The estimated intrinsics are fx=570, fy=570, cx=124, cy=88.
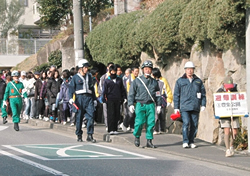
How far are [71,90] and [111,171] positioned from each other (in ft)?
17.4

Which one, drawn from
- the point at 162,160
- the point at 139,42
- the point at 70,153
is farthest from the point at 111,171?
the point at 139,42

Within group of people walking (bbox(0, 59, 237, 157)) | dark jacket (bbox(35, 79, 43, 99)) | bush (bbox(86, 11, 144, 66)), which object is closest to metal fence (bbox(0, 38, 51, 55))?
group of people walking (bbox(0, 59, 237, 157))

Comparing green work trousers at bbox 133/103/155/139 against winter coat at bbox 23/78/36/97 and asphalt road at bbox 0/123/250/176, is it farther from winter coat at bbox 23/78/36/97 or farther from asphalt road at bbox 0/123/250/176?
winter coat at bbox 23/78/36/97

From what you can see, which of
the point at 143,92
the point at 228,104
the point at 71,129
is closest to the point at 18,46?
the point at 71,129

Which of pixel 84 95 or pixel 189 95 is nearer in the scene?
pixel 189 95

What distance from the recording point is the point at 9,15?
5072 cm

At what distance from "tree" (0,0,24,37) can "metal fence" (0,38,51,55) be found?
6163mm

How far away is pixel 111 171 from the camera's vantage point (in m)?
9.62

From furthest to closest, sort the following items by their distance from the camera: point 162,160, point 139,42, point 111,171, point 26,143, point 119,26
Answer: point 119,26 < point 139,42 < point 26,143 < point 162,160 < point 111,171

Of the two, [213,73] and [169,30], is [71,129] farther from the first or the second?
[213,73]

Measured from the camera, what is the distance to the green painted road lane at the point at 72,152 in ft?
37.4

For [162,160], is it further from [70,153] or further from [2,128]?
[2,128]

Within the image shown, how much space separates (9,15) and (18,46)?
765 centimetres

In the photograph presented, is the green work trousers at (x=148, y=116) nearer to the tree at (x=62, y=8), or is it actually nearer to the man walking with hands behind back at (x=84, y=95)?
the man walking with hands behind back at (x=84, y=95)
